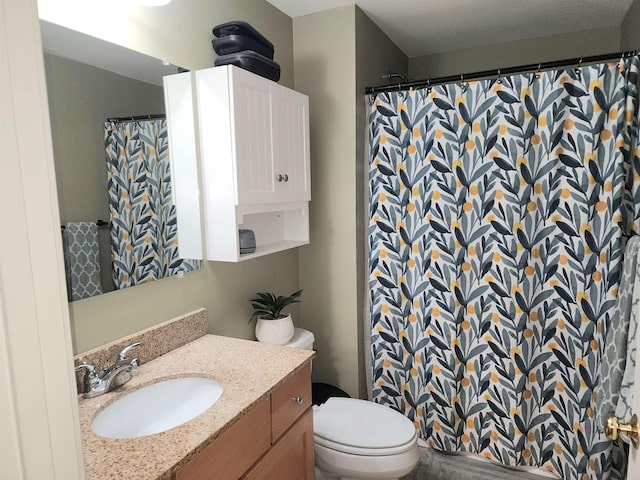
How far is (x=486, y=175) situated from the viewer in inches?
81.4

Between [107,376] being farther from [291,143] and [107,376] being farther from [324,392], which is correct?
[324,392]

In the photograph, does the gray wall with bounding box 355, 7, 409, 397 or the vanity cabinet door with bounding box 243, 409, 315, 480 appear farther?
the gray wall with bounding box 355, 7, 409, 397

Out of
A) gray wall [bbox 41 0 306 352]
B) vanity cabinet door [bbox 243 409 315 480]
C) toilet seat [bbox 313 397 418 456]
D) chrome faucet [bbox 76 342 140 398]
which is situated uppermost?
gray wall [bbox 41 0 306 352]

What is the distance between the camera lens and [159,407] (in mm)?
1325

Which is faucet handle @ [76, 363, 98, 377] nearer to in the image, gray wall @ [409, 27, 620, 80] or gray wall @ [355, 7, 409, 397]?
gray wall @ [355, 7, 409, 397]

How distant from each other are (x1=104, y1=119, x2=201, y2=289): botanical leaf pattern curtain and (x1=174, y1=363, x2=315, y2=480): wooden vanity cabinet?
65 cm

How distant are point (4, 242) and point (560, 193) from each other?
2.14 metres

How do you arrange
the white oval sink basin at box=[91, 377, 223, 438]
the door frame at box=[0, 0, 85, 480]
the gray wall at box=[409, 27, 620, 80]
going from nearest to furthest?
the door frame at box=[0, 0, 85, 480] → the white oval sink basin at box=[91, 377, 223, 438] → the gray wall at box=[409, 27, 620, 80]

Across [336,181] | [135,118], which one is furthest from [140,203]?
[336,181]

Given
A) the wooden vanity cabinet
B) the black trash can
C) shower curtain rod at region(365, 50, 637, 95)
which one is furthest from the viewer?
the black trash can

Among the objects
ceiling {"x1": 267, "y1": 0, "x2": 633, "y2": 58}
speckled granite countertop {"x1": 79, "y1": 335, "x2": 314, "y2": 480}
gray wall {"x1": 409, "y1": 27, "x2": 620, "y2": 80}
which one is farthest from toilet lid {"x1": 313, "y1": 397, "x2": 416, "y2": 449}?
gray wall {"x1": 409, "y1": 27, "x2": 620, "y2": 80}

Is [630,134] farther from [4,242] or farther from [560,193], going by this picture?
[4,242]

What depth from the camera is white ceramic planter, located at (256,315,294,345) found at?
77.8 inches

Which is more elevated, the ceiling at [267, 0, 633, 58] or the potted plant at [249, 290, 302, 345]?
the ceiling at [267, 0, 633, 58]
